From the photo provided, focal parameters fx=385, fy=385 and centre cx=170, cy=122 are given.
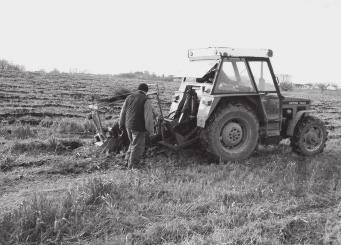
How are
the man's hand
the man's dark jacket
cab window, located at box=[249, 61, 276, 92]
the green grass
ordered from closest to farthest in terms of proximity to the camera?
the green grass
the man's dark jacket
the man's hand
cab window, located at box=[249, 61, 276, 92]

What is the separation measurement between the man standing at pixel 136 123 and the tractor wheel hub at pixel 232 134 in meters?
1.48

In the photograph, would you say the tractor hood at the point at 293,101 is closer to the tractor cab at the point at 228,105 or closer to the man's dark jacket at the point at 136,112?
the tractor cab at the point at 228,105

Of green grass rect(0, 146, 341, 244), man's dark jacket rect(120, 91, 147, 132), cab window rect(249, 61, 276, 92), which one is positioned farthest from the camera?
cab window rect(249, 61, 276, 92)

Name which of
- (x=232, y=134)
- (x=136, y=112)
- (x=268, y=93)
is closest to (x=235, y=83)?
(x=268, y=93)

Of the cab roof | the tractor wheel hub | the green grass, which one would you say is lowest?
the green grass

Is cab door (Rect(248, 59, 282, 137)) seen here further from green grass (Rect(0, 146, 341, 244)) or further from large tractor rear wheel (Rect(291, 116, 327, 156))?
green grass (Rect(0, 146, 341, 244))

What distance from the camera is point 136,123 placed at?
6527 mm

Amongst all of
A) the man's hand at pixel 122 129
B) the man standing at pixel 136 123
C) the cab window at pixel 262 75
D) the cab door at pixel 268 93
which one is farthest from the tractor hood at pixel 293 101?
the man's hand at pixel 122 129

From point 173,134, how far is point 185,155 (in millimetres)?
524

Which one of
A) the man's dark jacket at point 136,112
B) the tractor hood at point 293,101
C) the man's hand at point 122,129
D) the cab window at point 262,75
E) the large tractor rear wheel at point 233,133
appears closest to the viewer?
the man's dark jacket at point 136,112

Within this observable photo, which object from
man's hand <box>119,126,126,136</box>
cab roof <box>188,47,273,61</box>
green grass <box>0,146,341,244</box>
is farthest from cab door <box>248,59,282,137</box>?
man's hand <box>119,126,126,136</box>

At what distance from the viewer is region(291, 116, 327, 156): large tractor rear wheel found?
7.88 m

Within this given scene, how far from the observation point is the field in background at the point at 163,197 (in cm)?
412

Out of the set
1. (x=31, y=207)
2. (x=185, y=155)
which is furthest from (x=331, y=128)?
(x=31, y=207)
